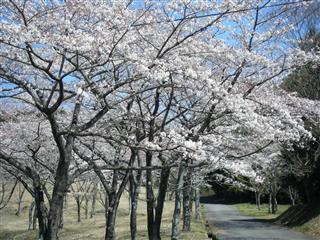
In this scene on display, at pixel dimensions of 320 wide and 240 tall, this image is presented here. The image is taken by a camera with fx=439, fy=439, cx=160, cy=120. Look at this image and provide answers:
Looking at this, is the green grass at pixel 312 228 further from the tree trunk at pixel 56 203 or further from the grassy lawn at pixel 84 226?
the tree trunk at pixel 56 203

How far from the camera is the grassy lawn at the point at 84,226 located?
22891mm

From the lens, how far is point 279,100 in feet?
36.3

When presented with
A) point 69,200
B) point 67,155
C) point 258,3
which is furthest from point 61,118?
point 69,200

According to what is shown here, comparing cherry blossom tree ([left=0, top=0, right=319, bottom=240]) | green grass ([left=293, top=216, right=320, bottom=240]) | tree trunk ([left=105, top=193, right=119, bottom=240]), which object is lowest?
green grass ([left=293, top=216, right=320, bottom=240])

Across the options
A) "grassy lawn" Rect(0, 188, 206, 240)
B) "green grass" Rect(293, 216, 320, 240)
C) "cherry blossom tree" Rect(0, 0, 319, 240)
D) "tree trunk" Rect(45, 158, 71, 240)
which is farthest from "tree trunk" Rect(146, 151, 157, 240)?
"green grass" Rect(293, 216, 320, 240)

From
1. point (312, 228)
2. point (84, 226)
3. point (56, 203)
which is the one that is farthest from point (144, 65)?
point (84, 226)

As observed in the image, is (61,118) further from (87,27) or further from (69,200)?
(69,200)

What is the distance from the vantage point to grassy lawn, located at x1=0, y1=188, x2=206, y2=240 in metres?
22.9

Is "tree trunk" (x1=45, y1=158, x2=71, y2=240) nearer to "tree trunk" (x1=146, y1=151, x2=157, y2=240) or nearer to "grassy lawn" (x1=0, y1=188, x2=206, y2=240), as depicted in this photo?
"tree trunk" (x1=146, y1=151, x2=157, y2=240)

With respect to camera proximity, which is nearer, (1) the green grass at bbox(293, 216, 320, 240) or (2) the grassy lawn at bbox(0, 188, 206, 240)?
(1) the green grass at bbox(293, 216, 320, 240)

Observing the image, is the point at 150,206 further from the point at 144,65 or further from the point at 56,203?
the point at 144,65

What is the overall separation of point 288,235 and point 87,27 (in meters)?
16.9

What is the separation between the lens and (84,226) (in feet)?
113

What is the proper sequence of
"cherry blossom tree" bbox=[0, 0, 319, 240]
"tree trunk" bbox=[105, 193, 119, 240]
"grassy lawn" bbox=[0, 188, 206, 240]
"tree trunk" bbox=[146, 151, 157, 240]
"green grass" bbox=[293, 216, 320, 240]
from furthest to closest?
"grassy lawn" bbox=[0, 188, 206, 240] → "green grass" bbox=[293, 216, 320, 240] → "tree trunk" bbox=[146, 151, 157, 240] → "tree trunk" bbox=[105, 193, 119, 240] → "cherry blossom tree" bbox=[0, 0, 319, 240]
